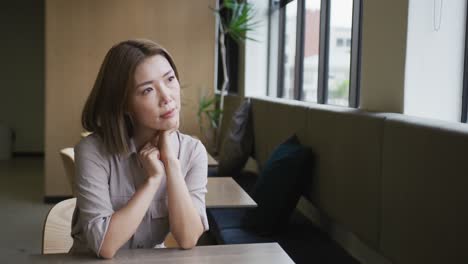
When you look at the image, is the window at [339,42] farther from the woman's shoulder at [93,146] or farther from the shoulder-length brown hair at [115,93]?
the woman's shoulder at [93,146]

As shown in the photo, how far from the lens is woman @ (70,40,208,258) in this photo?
134 cm

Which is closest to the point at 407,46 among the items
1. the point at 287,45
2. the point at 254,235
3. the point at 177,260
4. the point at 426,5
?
the point at 426,5

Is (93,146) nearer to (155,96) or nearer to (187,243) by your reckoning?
(155,96)

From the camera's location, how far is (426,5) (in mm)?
2227

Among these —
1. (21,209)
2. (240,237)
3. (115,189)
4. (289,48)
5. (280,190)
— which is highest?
(289,48)

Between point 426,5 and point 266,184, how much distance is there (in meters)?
1.19

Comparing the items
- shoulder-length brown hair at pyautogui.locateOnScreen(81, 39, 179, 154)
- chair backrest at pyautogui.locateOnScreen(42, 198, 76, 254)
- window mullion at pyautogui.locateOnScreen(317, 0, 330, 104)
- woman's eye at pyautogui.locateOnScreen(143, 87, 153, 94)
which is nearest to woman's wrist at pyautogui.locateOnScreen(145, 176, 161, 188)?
shoulder-length brown hair at pyautogui.locateOnScreen(81, 39, 179, 154)

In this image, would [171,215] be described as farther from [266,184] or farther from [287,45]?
[287,45]

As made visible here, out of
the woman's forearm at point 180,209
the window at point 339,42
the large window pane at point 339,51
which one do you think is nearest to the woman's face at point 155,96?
the woman's forearm at point 180,209

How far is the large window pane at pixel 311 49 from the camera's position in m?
4.12

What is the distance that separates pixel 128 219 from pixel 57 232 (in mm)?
604

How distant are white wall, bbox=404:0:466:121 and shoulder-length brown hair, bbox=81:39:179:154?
47.6 inches

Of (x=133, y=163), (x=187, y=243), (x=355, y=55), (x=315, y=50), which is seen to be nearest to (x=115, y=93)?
(x=133, y=163)

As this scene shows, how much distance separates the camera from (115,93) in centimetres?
136
